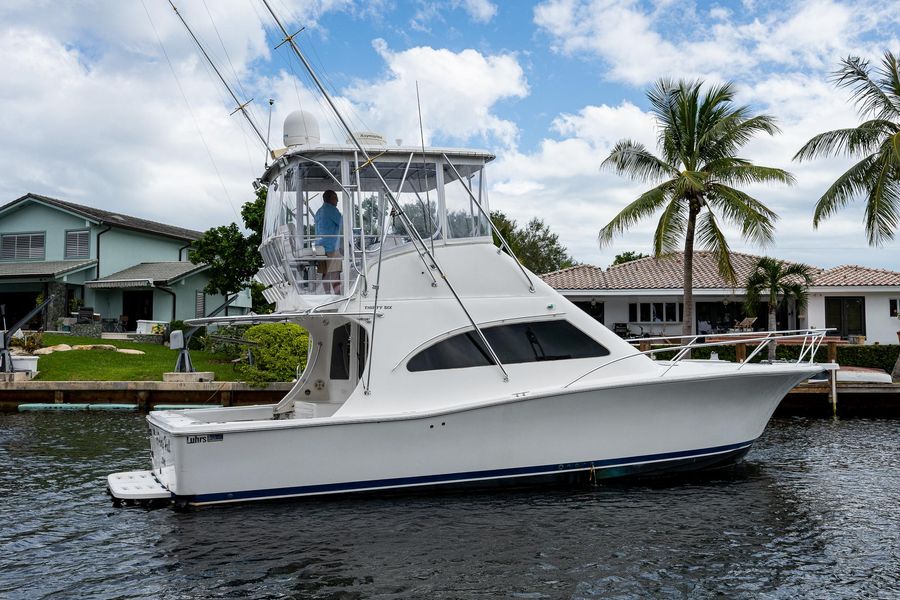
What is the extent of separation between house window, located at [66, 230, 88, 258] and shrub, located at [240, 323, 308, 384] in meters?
17.9

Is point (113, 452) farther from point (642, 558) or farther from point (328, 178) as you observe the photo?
point (642, 558)

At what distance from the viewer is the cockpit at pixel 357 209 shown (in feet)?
29.9

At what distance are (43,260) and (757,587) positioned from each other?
33.5 metres

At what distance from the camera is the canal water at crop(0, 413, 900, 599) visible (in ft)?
20.7

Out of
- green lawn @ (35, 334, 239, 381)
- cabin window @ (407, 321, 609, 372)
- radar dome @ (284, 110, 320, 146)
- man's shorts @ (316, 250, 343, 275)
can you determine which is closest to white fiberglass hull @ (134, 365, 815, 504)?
cabin window @ (407, 321, 609, 372)

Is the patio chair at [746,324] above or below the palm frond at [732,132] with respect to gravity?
below

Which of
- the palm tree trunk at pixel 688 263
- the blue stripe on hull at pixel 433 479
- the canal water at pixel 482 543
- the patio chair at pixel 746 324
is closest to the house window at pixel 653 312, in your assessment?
the patio chair at pixel 746 324

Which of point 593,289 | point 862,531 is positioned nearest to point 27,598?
point 862,531

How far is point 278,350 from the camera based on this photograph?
59.4 ft

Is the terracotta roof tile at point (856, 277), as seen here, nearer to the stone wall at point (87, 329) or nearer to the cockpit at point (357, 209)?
the cockpit at point (357, 209)

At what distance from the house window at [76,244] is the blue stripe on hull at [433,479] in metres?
27.6

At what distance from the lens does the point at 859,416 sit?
17109mm

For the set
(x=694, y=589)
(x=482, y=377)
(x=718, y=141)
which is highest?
(x=718, y=141)

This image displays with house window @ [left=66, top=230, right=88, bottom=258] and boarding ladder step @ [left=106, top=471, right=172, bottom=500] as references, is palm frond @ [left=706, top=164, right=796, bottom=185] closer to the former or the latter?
boarding ladder step @ [left=106, top=471, right=172, bottom=500]
